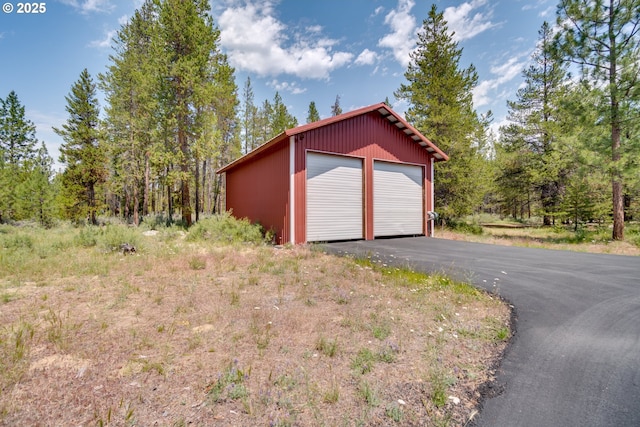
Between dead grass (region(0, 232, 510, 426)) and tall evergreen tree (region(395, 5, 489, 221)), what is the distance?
1389 centimetres

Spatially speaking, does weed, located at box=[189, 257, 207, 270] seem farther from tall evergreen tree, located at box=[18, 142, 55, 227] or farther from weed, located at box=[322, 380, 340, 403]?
tall evergreen tree, located at box=[18, 142, 55, 227]

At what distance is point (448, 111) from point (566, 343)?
1659cm

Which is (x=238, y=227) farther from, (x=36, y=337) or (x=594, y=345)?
(x=594, y=345)

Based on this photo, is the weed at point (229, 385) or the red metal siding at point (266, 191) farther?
the red metal siding at point (266, 191)

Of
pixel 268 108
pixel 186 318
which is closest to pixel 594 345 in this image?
pixel 186 318

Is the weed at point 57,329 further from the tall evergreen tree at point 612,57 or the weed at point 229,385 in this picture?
the tall evergreen tree at point 612,57

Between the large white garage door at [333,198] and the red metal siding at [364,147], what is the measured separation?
11.3 inches

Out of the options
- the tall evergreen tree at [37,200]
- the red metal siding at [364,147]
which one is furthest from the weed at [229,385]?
the tall evergreen tree at [37,200]

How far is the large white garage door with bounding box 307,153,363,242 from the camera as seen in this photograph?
33.7ft

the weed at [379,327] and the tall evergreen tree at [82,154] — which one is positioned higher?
the tall evergreen tree at [82,154]

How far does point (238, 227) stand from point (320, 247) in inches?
147

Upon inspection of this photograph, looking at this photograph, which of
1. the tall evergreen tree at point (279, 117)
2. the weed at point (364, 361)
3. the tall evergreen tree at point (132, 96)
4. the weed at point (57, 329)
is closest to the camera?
the weed at point (364, 361)

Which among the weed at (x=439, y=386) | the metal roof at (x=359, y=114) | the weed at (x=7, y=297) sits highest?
→ the metal roof at (x=359, y=114)

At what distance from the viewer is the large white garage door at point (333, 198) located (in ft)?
33.7
